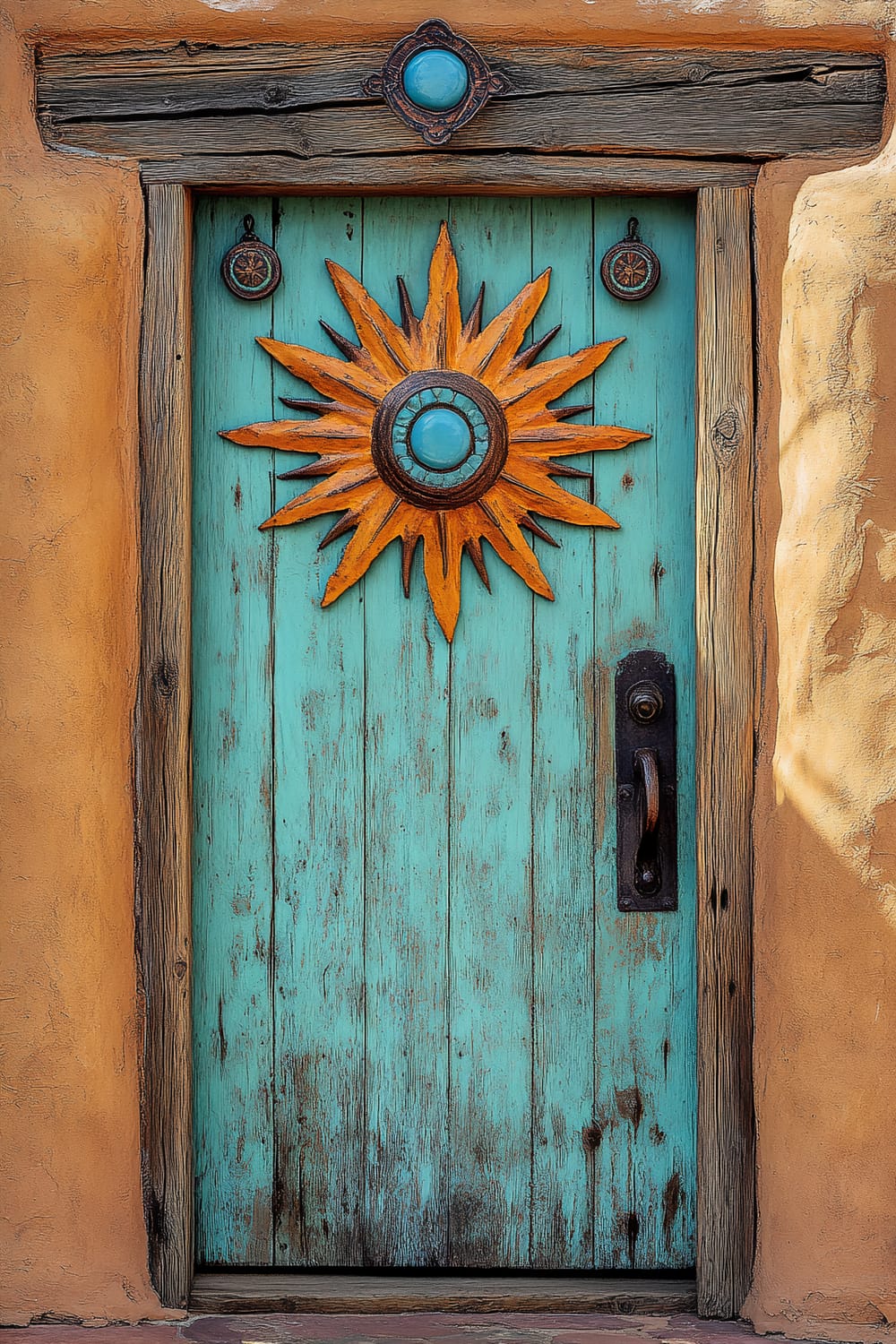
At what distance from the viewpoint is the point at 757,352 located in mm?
2025

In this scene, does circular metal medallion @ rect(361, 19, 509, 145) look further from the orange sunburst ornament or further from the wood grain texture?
the orange sunburst ornament

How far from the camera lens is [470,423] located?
207 centimetres

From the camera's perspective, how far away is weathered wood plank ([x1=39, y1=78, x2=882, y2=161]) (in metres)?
2.00

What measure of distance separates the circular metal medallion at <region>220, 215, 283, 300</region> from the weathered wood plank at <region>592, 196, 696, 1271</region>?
1.94 feet

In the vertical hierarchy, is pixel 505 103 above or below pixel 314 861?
above

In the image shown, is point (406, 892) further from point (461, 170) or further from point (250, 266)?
point (461, 170)

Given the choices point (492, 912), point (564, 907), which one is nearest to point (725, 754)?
point (564, 907)

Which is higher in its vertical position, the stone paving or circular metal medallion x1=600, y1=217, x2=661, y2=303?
circular metal medallion x1=600, y1=217, x2=661, y2=303

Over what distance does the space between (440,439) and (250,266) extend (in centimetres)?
47

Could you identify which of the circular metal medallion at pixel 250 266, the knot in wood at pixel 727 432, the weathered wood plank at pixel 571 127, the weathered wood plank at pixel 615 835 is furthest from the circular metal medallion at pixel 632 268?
the circular metal medallion at pixel 250 266

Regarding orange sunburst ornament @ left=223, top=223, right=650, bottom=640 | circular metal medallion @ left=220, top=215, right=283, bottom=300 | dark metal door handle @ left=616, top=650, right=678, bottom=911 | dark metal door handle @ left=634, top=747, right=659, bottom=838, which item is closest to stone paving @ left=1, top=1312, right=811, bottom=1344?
dark metal door handle @ left=616, top=650, right=678, bottom=911

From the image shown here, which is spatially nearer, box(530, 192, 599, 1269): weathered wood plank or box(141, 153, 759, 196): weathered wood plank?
box(141, 153, 759, 196): weathered wood plank

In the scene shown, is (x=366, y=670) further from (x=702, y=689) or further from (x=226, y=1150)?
(x=226, y=1150)

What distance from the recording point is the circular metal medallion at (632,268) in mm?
2102
